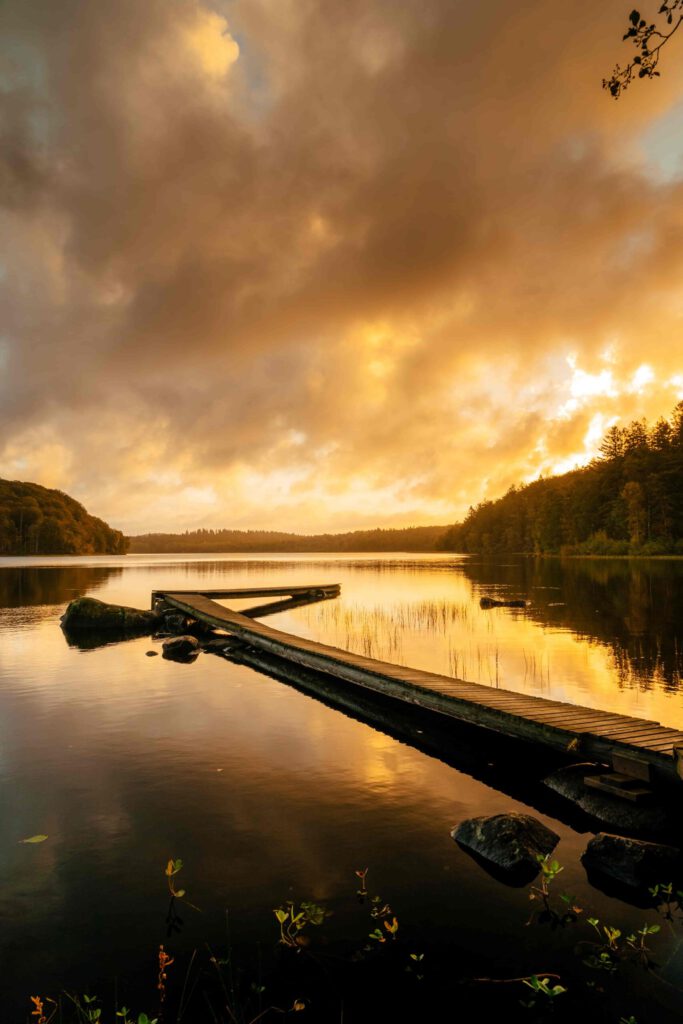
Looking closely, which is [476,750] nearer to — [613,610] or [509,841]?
[509,841]

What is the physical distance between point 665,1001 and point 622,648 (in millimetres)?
18468

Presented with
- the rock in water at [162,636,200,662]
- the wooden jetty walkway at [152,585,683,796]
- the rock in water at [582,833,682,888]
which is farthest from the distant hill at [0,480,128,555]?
the rock in water at [582,833,682,888]

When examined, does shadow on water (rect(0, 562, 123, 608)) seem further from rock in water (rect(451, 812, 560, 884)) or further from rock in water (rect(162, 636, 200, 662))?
rock in water (rect(451, 812, 560, 884))

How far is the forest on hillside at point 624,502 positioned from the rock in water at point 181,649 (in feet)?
278

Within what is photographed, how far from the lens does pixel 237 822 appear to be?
7.64 metres

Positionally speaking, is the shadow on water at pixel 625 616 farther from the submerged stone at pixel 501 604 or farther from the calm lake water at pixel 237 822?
the submerged stone at pixel 501 604

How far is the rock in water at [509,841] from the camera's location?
6.44 m

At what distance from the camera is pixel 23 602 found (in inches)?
1517


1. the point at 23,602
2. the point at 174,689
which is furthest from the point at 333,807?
the point at 23,602

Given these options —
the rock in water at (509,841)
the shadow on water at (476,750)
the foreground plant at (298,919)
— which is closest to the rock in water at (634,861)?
the shadow on water at (476,750)

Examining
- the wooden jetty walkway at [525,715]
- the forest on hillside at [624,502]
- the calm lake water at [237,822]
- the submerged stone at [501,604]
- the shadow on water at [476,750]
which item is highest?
the forest on hillside at [624,502]

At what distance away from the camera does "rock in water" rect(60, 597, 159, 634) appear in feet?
87.1

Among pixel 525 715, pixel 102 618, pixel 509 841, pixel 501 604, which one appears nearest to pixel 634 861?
pixel 509 841

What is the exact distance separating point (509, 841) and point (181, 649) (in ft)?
54.7
